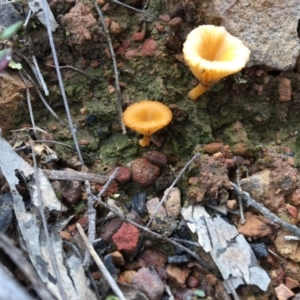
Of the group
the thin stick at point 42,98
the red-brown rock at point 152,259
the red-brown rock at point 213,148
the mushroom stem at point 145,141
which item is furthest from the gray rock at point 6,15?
the red-brown rock at point 152,259

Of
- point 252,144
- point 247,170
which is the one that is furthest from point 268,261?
point 252,144

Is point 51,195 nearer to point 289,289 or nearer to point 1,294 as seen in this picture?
point 1,294

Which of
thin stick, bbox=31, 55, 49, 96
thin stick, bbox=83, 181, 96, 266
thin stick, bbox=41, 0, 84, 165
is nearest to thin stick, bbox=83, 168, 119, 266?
thin stick, bbox=83, 181, 96, 266

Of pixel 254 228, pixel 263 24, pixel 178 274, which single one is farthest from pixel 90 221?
pixel 263 24

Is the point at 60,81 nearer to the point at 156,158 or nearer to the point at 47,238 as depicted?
the point at 156,158

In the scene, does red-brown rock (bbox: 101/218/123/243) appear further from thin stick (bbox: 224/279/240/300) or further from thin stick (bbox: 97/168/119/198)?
thin stick (bbox: 224/279/240/300)

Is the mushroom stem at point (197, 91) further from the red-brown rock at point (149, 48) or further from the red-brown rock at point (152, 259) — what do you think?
the red-brown rock at point (152, 259)
